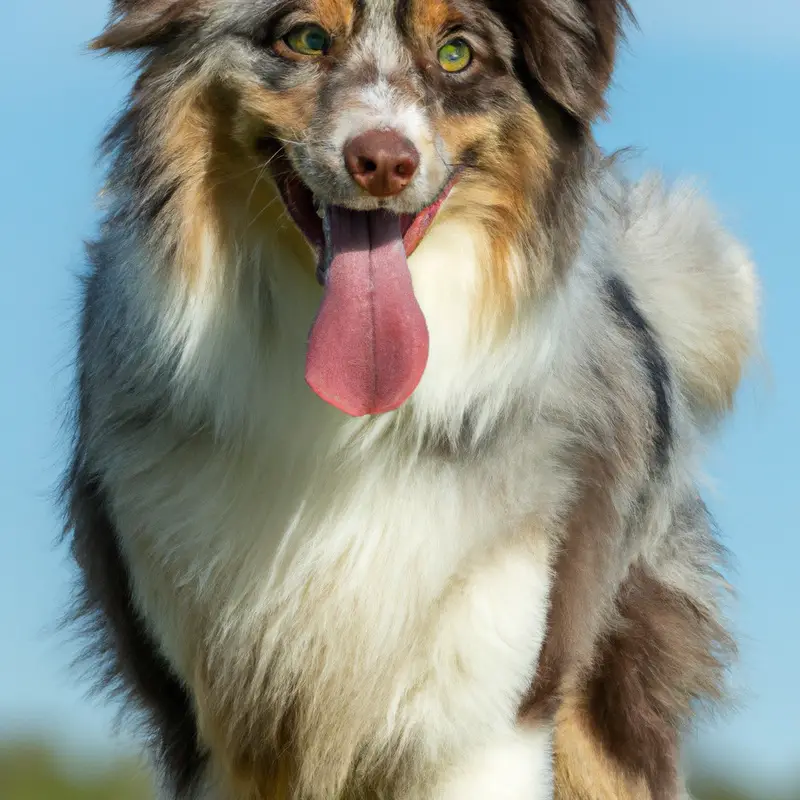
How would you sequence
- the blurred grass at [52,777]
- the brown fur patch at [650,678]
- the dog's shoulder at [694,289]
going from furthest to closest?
the blurred grass at [52,777] < the dog's shoulder at [694,289] < the brown fur patch at [650,678]

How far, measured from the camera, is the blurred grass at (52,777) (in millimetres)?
8484

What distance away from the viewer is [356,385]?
4.36 meters

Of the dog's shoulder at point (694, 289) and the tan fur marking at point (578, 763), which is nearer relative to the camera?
the tan fur marking at point (578, 763)

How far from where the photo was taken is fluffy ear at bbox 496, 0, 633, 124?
177 inches

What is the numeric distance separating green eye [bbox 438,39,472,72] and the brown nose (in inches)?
17.2

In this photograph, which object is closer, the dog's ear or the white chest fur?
the dog's ear

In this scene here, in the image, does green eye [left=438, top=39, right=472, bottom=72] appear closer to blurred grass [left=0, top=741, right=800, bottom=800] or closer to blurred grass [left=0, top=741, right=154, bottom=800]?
blurred grass [left=0, top=741, right=800, bottom=800]

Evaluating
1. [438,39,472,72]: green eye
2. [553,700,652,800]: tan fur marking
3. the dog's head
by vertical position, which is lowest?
[553,700,652,800]: tan fur marking

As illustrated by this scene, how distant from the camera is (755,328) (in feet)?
20.9

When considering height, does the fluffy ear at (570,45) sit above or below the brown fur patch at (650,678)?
above

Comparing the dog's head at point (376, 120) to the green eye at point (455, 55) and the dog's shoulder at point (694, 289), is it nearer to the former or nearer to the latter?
the green eye at point (455, 55)

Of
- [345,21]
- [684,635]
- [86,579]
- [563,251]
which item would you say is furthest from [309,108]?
[684,635]

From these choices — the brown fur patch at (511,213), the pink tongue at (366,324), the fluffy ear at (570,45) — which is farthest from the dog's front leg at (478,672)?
the fluffy ear at (570,45)

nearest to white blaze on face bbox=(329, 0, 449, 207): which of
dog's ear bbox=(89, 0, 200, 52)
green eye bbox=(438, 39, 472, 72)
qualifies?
green eye bbox=(438, 39, 472, 72)
